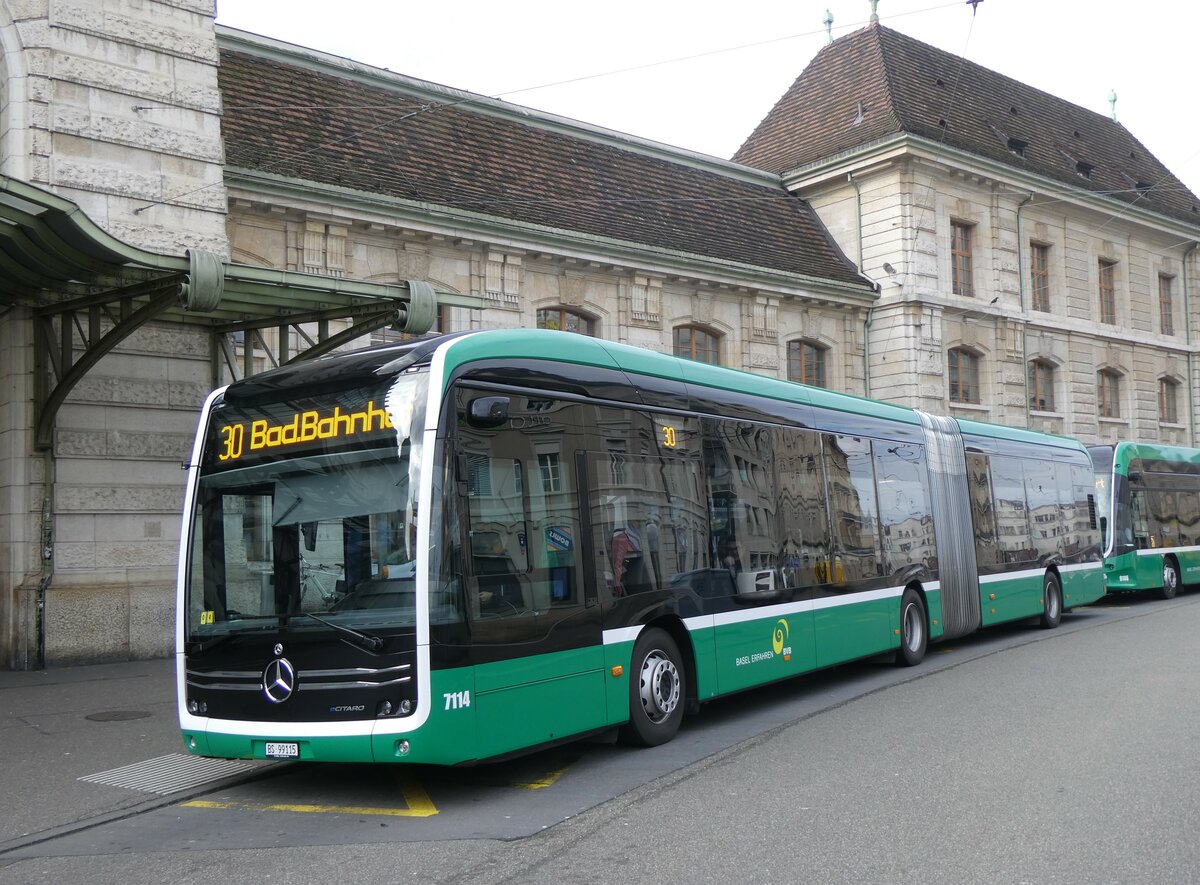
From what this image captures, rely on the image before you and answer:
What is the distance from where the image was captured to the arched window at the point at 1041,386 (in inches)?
1289

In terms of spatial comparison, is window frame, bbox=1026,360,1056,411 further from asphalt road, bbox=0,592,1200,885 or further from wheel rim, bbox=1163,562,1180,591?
asphalt road, bbox=0,592,1200,885

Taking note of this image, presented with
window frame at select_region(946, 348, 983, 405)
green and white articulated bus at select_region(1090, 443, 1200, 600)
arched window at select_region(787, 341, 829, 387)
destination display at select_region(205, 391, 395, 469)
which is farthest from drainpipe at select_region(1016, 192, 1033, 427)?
destination display at select_region(205, 391, 395, 469)

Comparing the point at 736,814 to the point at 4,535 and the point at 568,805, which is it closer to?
the point at 568,805

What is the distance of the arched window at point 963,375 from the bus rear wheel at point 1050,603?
11874mm

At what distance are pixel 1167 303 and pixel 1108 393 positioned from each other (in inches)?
200

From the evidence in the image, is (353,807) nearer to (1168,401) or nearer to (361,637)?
(361,637)

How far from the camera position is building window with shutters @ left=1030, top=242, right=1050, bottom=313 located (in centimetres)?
3284

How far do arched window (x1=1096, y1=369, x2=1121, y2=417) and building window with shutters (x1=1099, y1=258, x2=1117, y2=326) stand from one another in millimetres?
1574

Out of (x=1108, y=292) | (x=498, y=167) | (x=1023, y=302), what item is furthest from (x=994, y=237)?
(x=498, y=167)

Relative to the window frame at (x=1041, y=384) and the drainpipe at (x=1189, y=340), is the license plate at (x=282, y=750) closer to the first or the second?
the window frame at (x=1041, y=384)

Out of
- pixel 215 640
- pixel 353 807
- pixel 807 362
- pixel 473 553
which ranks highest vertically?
pixel 807 362

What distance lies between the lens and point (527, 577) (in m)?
7.77

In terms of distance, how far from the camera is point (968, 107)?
108ft

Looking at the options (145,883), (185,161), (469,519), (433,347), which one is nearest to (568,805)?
(469,519)
